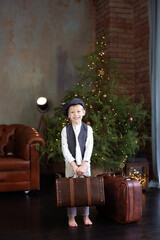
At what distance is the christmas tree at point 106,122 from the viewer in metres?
4.48

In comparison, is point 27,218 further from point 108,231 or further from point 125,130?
point 125,130

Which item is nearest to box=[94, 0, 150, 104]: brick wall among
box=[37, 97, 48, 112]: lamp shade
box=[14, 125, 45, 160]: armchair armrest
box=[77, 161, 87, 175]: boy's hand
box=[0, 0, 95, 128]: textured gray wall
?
box=[0, 0, 95, 128]: textured gray wall

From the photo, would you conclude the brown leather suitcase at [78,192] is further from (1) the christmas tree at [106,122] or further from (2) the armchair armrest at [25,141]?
(2) the armchair armrest at [25,141]

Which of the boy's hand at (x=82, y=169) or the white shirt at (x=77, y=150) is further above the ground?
the white shirt at (x=77, y=150)

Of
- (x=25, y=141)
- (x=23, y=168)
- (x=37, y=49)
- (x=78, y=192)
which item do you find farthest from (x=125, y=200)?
(x=37, y=49)

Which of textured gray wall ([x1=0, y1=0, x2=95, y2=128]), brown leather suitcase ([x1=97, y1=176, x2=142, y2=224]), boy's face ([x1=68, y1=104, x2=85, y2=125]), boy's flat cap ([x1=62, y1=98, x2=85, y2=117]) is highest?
textured gray wall ([x1=0, y1=0, x2=95, y2=128])

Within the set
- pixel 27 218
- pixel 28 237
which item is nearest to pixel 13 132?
pixel 27 218

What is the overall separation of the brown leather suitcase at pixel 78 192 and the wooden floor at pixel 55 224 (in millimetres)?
248

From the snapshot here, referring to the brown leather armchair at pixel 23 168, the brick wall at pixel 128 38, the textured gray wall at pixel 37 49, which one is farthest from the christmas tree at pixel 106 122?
the textured gray wall at pixel 37 49

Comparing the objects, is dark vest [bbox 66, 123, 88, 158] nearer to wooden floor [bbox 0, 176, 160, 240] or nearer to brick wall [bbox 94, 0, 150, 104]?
wooden floor [bbox 0, 176, 160, 240]

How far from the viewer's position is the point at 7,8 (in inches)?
234

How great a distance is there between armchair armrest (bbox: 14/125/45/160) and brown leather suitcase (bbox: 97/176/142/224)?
1.66m

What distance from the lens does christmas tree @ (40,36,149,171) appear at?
4.48 meters

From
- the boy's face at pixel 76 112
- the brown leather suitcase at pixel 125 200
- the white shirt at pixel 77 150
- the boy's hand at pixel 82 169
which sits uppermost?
the boy's face at pixel 76 112
